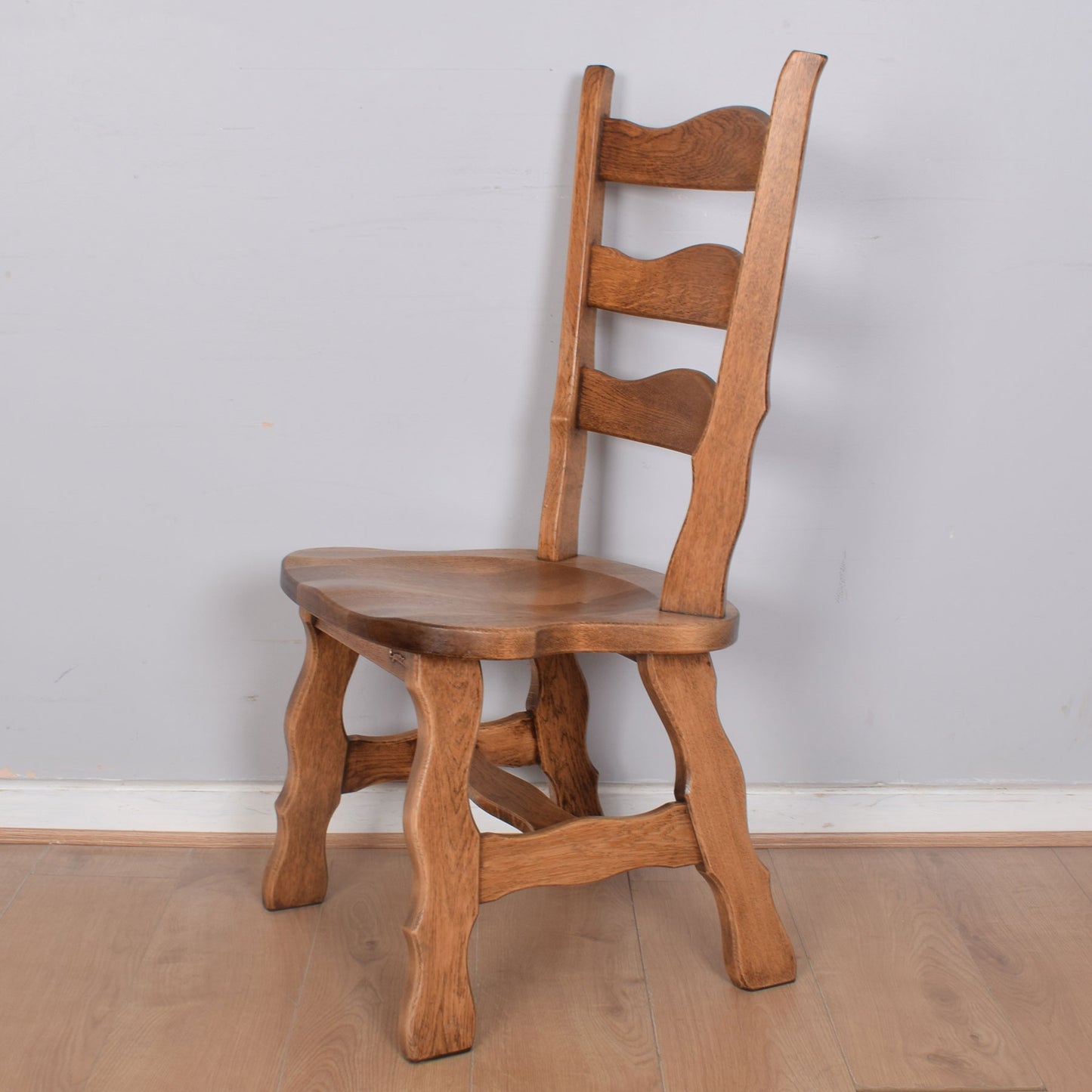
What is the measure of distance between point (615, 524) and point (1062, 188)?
25.4 inches

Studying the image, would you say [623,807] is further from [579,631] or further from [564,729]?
[579,631]

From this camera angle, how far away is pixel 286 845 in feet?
4.32

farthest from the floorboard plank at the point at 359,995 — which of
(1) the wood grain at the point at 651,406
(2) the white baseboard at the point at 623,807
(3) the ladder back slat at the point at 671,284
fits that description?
(3) the ladder back slat at the point at 671,284

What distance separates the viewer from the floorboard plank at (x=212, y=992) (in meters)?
1.05

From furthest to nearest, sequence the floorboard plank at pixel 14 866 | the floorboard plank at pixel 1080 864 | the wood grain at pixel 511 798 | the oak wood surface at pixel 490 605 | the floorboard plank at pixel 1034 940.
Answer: the floorboard plank at pixel 1080 864 < the floorboard plank at pixel 14 866 < the wood grain at pixel 511 798 < the floorboard plank at pixel 1034 940 < the oak wood surface at pixel 490 605

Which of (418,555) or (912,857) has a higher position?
(418,555)

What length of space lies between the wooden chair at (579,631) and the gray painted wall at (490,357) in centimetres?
9

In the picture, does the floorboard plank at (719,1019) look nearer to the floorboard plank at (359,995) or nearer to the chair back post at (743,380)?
the floorboard plank at (359,995)

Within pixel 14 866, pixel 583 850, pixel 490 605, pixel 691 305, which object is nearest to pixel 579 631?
pixel 490 605

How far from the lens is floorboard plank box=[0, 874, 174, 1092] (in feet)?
3.50

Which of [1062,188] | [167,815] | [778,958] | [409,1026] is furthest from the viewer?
[167,815]

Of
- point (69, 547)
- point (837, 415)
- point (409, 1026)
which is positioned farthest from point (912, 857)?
point (69, 547)

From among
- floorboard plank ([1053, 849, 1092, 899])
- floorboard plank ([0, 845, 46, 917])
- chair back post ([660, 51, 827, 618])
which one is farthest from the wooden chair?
floorboard plank ([1053, 849, 1092, 899])

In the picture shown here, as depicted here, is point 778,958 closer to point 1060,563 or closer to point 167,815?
point 1060,563
